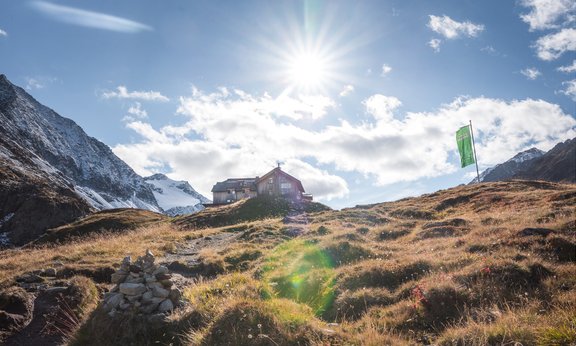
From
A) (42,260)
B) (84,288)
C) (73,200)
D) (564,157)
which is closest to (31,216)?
(73,200)

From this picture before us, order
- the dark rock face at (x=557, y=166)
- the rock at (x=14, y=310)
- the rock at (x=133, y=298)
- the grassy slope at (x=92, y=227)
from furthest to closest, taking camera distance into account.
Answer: the dark rock face at (x=557, y=166) < the grassy slope at (x=92, y=227) < the rock at (x=14, y=310) < the rock at (x=133, y=298)

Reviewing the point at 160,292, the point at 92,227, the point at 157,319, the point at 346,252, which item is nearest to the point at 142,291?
the point at 160,292

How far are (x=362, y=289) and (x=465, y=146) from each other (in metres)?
43.8

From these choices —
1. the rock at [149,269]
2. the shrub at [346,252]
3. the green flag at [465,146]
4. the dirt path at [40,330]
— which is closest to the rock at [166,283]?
the rock at [149,269]

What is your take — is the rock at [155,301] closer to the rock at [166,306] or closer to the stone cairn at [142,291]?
the stone cairn at [142,291]

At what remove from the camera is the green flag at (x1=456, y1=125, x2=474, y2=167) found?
160 feet

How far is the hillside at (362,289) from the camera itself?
776 centimetres

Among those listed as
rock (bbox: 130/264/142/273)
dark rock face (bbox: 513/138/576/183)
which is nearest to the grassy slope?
rock (bbox: 130/264/142/273)

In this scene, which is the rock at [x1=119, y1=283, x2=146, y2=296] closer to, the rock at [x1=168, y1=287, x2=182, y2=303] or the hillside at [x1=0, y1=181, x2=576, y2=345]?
the hillside at [x1=0, y1=181, x2=576, y2=345]

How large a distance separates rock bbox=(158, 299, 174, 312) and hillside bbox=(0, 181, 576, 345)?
1.09ft

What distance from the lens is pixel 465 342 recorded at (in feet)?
21.6

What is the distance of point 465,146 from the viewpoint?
49.3 metres

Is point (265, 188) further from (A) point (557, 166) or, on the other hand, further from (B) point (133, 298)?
(A) point (557, 166)

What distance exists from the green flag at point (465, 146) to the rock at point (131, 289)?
155ft
